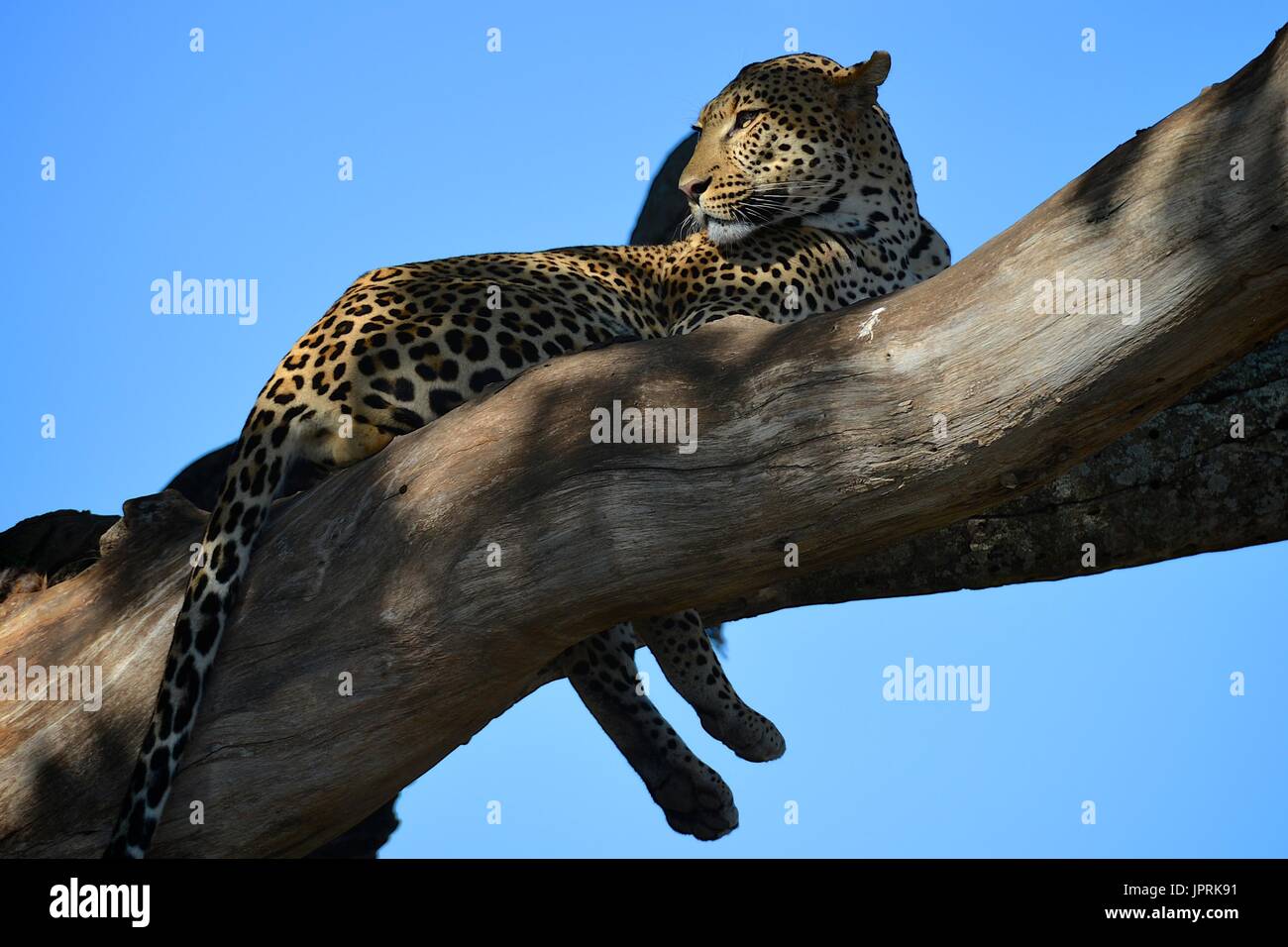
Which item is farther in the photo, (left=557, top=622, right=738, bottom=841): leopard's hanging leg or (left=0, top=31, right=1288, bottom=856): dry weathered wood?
(left=557, top=622, right=738, bottom=841): leopard's hanging leg

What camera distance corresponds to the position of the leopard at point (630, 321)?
18.6ft

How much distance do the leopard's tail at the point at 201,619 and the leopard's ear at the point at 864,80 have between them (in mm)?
4072

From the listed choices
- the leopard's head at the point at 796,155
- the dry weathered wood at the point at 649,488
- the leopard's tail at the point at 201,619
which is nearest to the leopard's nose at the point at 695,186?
the leopard's head at the point at 796,155

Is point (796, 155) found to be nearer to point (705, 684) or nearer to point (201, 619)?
point (705, 684)

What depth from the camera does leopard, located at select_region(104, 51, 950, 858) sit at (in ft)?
18.6

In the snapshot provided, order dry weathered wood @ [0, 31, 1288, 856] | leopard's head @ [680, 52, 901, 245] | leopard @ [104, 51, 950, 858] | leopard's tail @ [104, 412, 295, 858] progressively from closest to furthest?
dry weathered wood @ [0, 31, 1288, 856] → leopard's tail @ [104, 412, 295, 858] → leopard @ [104, 51, 950, 858] → leopard's head @ [680, 52, 901, 245]

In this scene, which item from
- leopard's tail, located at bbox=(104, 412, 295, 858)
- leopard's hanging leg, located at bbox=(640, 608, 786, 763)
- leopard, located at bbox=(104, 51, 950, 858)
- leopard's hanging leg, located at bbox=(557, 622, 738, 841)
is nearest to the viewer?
leopard's tail, located at bbox=(104, 412, 295, 858)

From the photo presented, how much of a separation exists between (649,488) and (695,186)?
363cm

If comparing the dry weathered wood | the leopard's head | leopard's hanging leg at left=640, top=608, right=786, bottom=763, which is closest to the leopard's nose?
the leopard's head

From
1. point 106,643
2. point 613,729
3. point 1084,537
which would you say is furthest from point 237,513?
point 1084,537

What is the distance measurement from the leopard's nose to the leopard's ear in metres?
0.94

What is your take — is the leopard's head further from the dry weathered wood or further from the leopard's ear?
the dry weathered wood

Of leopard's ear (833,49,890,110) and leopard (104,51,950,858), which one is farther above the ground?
leopard's ear (833,49,890,110)

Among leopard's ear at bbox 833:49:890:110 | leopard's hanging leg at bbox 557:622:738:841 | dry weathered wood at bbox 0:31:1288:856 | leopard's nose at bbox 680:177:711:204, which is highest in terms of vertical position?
leopard's ear at bbox 833:49:890:110
